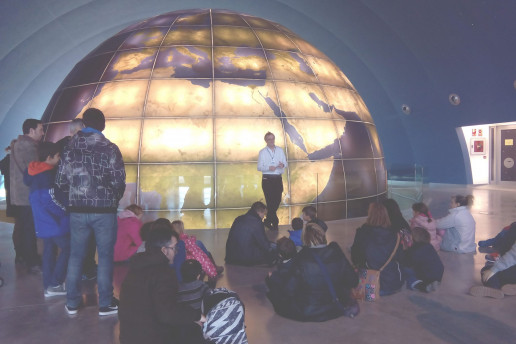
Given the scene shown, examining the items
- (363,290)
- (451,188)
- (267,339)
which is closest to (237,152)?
(363,290)

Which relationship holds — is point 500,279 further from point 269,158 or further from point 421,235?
point 269,158

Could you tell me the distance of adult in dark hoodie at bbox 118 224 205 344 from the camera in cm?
370

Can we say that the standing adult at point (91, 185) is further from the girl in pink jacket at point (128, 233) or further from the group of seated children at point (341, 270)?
the girl in pink jacket at point (128, 233)

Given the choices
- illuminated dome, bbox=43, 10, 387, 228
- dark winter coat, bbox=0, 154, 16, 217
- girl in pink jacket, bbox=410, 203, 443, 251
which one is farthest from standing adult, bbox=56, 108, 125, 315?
girl in pink jacket, bbox=410, 203, 443, 251

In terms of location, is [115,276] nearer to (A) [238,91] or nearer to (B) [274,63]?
(A) [238,91]

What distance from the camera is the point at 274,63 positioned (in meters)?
12.2

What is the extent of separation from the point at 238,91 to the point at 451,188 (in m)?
14.8

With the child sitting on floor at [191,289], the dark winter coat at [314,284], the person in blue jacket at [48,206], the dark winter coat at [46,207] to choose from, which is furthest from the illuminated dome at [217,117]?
the child sitting on floor at [191,289]

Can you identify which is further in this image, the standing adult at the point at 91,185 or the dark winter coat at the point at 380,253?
the dark winter coat at the point at 380,253

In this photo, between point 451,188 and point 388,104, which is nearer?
point 451,188

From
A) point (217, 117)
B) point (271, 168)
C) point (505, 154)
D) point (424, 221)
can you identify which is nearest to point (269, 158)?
point (271, 168)

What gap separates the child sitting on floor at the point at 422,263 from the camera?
6.49m

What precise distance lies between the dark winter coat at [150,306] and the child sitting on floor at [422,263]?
12.6 ft

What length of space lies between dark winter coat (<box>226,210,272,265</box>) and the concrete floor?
20 cm
